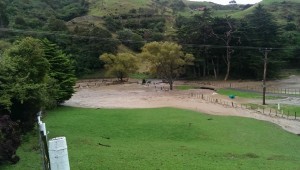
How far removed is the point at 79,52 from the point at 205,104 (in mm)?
56194

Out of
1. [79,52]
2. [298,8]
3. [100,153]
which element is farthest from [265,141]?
[298,8]

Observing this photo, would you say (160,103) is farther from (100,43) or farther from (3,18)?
(3,18)

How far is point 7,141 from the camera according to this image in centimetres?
1564

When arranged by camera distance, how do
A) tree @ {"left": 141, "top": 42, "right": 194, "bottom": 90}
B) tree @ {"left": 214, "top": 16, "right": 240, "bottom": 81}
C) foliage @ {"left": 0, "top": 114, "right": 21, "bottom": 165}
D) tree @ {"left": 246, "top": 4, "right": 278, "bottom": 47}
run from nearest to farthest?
foliage @ {"left": 0, "top": 114, "right": 21, "bottom": 165} → tree @ {"left": 141, "top": 42, "right": 194, "bottom": 90} → tree @ {"left": 214, "top": 16, "right": 240, "bottom": 81} → tree @ {"left": 246, "top": 4, "right": 278, "bottom": 47}

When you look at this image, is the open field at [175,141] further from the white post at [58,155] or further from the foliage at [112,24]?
the foliage at [112,24]

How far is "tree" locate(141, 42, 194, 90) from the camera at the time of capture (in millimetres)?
74188

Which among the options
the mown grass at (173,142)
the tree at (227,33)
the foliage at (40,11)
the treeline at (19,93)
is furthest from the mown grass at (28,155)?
the foliage at (40,11)

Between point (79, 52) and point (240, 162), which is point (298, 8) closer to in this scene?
point (79, 52)

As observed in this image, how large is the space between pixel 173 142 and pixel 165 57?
1952 inches

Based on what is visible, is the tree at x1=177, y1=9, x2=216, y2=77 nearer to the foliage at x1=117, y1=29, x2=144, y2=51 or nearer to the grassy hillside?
the foliage at x1=117, y1=29, x2=144, y2=51

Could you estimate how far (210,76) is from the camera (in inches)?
3703

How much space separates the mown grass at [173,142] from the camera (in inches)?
699

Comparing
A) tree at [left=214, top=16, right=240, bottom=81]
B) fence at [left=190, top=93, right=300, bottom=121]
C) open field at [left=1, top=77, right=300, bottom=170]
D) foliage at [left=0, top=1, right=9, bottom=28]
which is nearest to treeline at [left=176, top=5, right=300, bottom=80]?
tree at [left=214, top=16, right=240, bottom=81]

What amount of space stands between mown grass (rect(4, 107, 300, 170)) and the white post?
10.8 m
